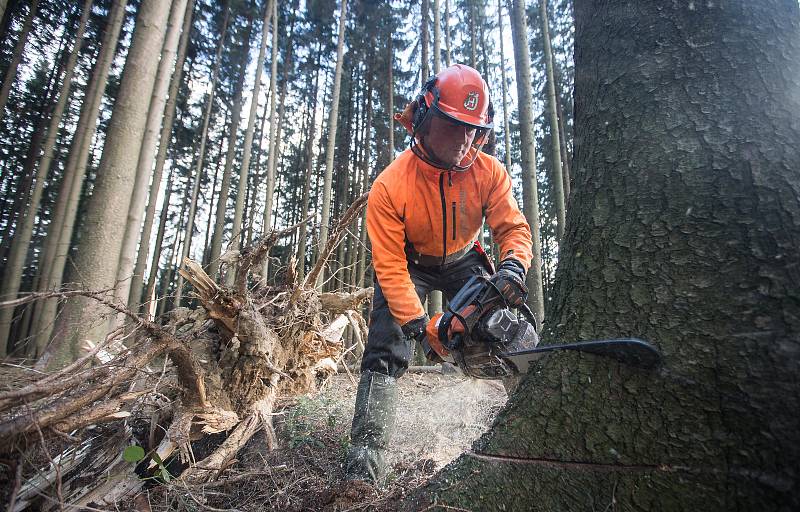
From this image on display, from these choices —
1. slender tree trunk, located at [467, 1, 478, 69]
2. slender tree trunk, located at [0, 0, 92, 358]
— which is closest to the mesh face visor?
slender tree trunk, located at [0, 0, 92, 358]

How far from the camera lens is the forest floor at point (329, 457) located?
69.5 inches

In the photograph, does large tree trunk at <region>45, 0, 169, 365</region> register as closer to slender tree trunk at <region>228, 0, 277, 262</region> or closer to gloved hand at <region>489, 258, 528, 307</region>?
gloved hand at <region>489, 258, 528, 307</region>

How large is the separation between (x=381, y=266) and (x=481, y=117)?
1.05m

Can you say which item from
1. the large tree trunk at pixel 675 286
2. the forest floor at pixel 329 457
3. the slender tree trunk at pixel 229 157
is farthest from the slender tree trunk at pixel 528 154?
the slender tree trunk at pixel 229 157

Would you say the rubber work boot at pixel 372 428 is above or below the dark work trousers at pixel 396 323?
below

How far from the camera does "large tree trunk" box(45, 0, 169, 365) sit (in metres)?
3.93

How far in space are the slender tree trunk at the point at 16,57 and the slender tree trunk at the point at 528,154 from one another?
35.7 ft

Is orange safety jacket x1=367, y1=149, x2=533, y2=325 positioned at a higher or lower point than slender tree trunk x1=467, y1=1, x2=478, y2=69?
lower

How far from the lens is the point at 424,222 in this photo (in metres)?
2.50

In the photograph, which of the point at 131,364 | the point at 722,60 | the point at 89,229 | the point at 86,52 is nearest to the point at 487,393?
the point at 131,364

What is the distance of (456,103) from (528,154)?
13.3 ft

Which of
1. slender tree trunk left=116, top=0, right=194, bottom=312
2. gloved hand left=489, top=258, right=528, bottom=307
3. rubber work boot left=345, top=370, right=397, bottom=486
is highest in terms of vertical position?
slender tree trunk left=116, top=0, right=194, bottom=312

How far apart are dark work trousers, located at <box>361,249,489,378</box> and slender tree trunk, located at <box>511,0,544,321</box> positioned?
3.24 metres

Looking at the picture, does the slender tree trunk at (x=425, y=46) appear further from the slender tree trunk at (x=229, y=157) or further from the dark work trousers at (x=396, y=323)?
the dark work trousers at (x=396, y=323)
